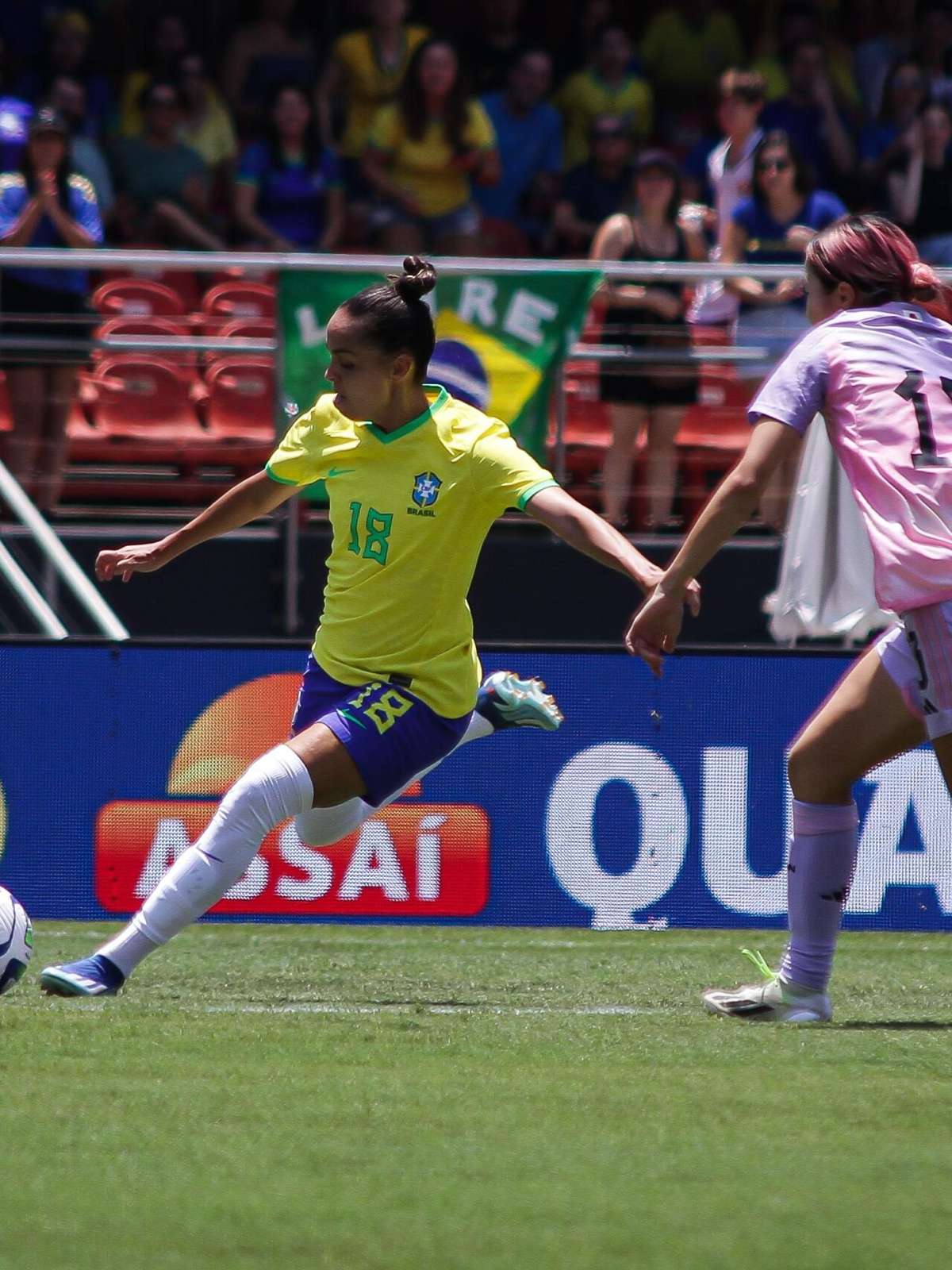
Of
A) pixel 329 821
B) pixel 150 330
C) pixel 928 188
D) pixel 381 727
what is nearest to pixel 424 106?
pixel 150 330

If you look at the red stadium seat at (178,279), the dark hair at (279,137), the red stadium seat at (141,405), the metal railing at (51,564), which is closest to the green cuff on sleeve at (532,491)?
the metal railing at (51,564)

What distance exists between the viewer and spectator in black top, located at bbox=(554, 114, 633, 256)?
13.0 meters

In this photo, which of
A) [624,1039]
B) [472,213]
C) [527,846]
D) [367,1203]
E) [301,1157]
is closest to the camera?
[367,1203]

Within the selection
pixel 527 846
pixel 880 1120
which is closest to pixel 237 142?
pixel 527 846

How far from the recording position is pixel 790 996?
18.2 ft

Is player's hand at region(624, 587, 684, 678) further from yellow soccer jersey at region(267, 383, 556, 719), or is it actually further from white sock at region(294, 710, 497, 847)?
white sock at region(294, 710, 497, 847)

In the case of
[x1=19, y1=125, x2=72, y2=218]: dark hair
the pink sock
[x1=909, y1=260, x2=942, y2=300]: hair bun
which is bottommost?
the pink sock

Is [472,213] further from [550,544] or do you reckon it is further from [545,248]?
[550,544]

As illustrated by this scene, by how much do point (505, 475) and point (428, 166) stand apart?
786cm

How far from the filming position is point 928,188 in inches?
506

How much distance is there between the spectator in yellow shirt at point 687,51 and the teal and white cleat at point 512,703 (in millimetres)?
10013

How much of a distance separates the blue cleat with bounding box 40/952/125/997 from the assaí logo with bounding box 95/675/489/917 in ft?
6.87

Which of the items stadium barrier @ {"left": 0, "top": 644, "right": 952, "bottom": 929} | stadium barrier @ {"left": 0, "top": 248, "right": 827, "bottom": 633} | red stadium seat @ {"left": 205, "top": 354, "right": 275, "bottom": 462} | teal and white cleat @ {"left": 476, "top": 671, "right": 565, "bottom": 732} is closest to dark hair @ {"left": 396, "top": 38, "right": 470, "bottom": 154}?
stadium barrier @ {"left": 0, "top": 248, "right": 827, "bottom": 633}

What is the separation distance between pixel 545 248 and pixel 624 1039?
893 cm
